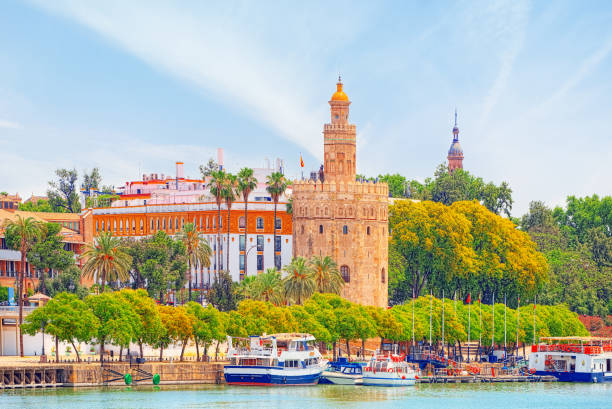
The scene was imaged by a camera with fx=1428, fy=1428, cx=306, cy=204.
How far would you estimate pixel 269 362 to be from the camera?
354 feet

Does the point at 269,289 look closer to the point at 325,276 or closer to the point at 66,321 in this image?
the point at 325,276

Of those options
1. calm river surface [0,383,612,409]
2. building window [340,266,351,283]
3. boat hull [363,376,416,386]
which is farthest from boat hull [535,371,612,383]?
building window [340,266,351,283]

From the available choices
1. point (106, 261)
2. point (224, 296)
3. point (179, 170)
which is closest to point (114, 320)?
point (106, 261)

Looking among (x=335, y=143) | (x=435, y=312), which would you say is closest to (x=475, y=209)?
(x=335, y=143)

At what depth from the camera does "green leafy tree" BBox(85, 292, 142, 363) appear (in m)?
101

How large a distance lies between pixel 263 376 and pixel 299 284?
59.0ft

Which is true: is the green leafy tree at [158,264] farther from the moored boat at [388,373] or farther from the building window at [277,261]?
the moored boat at [388,373]

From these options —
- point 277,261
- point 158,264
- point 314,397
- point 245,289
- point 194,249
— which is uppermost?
point 194,249

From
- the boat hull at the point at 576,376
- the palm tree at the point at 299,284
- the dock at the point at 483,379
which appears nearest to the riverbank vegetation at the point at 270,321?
the palm tree at the point at 299,284

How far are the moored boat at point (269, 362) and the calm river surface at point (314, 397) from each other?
3.82 feet

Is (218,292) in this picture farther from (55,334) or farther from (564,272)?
(564,272)

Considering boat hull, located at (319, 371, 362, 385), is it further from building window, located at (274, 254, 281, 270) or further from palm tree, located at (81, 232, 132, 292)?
building window, located at (274, 254, 281, 270)

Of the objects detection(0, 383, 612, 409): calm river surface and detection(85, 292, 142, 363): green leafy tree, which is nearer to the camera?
detection(0, 383, 612, 409): calm river surface

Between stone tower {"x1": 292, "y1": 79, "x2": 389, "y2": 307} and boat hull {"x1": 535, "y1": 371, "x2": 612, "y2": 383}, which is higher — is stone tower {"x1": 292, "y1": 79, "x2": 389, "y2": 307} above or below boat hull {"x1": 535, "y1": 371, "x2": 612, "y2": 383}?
above
